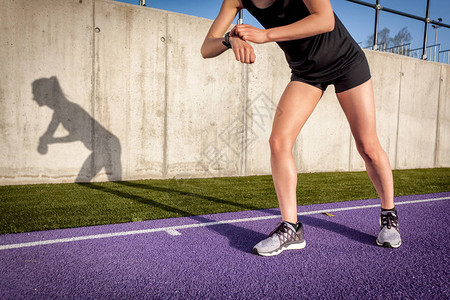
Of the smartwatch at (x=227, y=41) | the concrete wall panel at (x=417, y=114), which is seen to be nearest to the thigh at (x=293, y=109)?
the smartwatch at (x=227, y=41)

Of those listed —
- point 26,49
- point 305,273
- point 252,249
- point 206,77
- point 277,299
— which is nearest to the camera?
point 277,299

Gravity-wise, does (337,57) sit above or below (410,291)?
above

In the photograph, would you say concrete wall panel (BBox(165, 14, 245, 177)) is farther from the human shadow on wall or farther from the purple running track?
the purple running track

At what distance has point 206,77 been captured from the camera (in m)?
6.56

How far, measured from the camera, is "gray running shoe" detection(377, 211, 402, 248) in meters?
2.41

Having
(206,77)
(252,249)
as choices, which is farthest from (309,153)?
(252,249)

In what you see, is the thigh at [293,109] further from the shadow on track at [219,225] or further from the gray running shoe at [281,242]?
the shadow on track at [219,225]

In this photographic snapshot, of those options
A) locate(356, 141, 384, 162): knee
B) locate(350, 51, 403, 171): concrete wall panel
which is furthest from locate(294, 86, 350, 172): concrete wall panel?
locate(356, 141, 384, 162): knee

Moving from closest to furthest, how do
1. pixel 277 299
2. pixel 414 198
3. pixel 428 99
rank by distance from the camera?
pixel 277 299, pixel 414 198, pixel 428 99

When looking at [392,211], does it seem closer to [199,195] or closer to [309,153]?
[199,195]

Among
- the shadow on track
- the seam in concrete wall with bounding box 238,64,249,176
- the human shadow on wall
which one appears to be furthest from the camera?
the seam in concrete wall with bounding box 238,64,249,176

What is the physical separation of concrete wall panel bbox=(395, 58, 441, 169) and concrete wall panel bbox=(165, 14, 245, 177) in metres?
5.01

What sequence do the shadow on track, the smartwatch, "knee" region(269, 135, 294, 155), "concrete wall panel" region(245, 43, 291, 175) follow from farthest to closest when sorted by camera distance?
"concrete wall panel" region(245, 43, 291, 175), the shadow on track, "knee" region(269, 135, 294, 155), the smartwatch

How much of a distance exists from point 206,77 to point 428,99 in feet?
22.5
